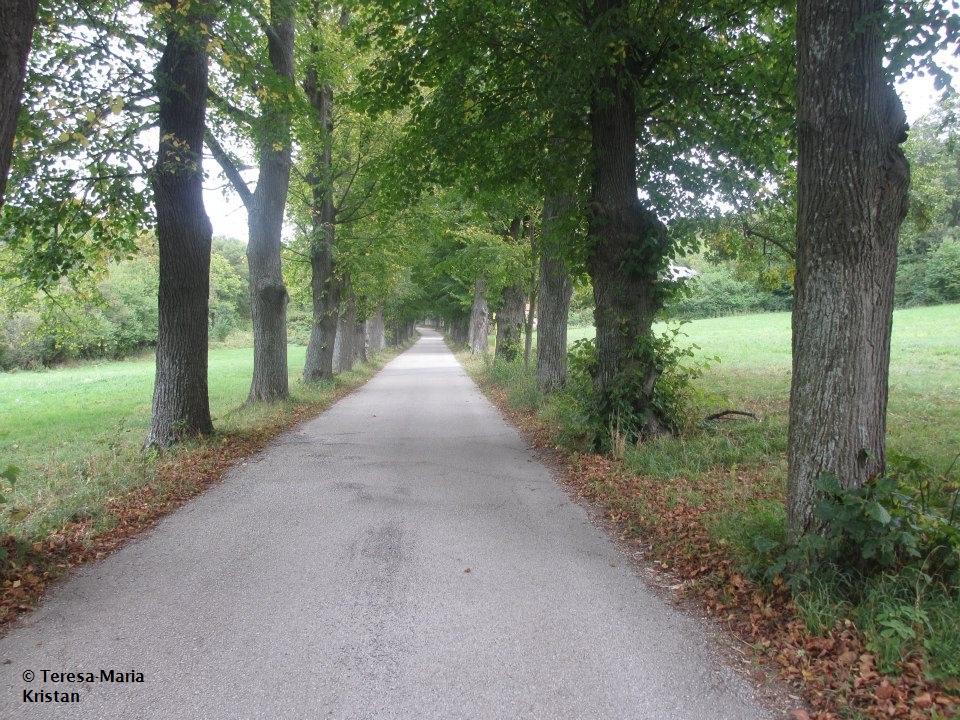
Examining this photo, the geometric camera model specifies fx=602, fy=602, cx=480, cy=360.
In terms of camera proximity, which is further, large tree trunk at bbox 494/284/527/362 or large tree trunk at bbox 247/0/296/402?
large tree trunk at bbox 494/284/527/362

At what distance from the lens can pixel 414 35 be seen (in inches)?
360

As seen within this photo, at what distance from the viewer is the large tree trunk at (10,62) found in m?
3.99

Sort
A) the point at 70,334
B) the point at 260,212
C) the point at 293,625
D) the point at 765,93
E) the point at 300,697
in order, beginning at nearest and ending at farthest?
the point at 300,697 → the point at 293,625 → the point at 765,93 → the point at 70,334 → the point at 260,212

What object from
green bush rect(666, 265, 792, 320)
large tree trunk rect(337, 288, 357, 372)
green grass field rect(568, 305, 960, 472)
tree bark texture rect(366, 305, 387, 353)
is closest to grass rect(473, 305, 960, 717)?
green grass field rect(568, 305, 960, 472)

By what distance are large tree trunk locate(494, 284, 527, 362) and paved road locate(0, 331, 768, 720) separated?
15.0 metres

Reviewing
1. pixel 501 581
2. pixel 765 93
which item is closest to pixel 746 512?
pixel 501 581

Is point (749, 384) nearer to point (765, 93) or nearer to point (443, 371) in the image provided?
point (765, 93)

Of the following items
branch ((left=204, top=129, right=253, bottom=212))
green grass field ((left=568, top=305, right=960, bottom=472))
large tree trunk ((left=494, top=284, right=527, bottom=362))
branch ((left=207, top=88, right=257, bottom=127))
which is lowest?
green grass field ((left=568, top=305, right=960, bottom=472))

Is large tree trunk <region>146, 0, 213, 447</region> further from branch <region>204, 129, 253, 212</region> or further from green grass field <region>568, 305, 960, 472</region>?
green grass field <region>568, 305, 960, 472</region>

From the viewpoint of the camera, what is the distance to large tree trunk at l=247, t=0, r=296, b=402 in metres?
12.8

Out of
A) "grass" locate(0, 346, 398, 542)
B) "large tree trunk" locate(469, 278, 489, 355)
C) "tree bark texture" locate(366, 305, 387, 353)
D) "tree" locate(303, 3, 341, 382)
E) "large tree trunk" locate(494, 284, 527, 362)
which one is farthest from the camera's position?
"tree bark texture" locate(366, 305, 387, 353)

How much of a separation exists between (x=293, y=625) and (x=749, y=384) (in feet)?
47.0

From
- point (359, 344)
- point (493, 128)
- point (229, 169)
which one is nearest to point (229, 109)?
point (229, 169)

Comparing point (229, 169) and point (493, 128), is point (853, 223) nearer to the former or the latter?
point (493, 128)
